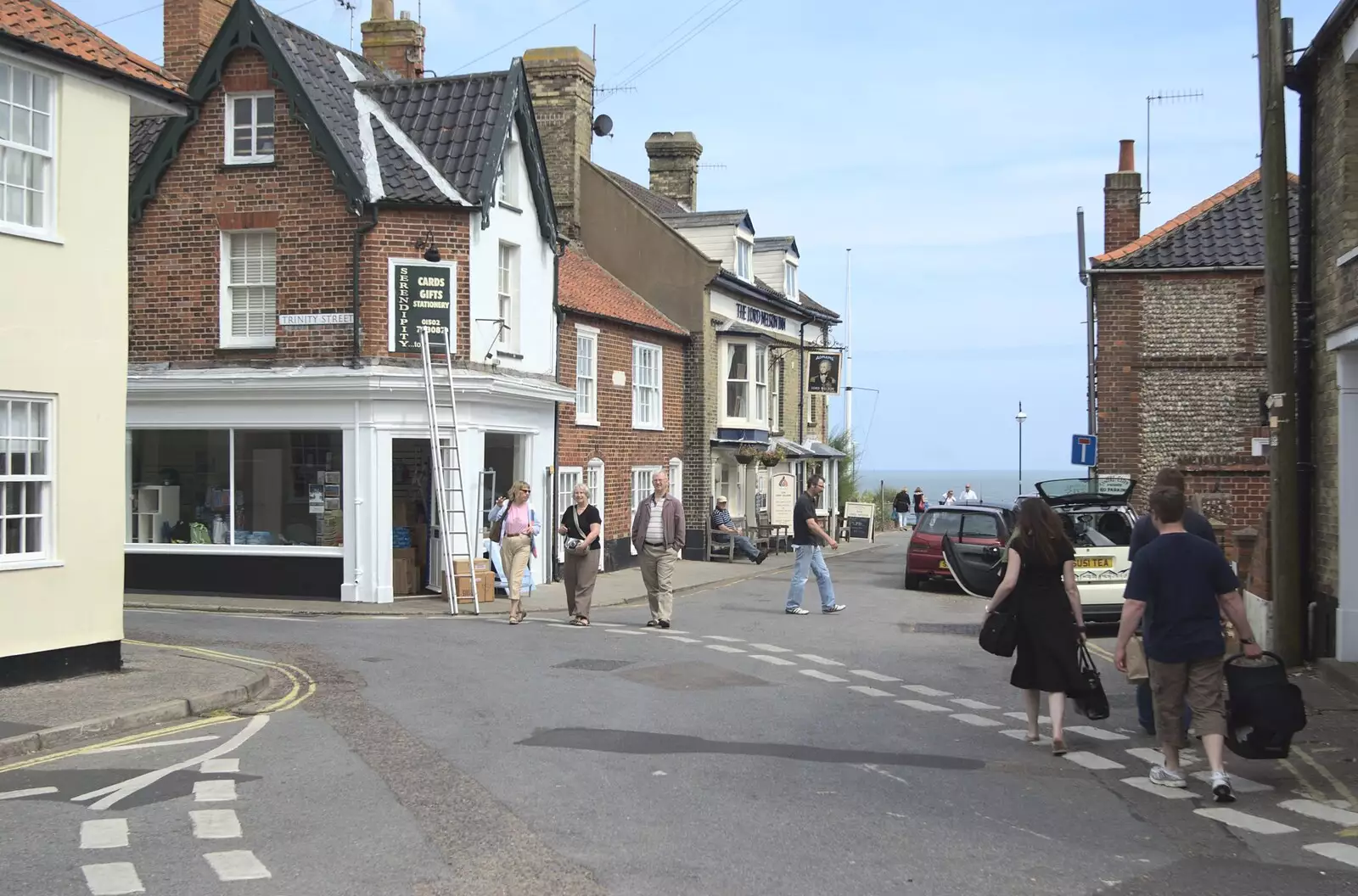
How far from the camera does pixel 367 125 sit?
22375 millimetres

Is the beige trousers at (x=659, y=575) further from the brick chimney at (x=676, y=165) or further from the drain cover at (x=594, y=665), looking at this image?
the brick chimney at (x=676, y=165)

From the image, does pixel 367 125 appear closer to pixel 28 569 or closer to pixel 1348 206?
pixel 28 569

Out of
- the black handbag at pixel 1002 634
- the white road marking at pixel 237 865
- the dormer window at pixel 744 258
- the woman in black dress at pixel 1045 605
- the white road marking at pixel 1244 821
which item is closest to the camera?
the white road marking at pixel 237 865

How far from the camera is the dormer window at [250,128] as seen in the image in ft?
71.2

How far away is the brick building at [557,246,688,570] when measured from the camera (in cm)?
2670

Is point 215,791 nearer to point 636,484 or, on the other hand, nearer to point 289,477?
point 289,477

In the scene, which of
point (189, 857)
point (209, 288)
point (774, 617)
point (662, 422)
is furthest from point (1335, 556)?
point (662, 422)

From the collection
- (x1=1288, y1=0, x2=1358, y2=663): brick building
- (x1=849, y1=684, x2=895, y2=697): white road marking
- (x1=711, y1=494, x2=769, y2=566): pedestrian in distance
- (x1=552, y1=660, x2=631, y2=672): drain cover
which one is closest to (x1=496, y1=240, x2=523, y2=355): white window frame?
(x1=552, y1=660, x2=631, y2=672): drain cover

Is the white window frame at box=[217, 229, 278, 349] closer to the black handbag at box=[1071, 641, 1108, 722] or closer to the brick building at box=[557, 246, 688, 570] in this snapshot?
the brick building at box=[557, 246, 688, 570]

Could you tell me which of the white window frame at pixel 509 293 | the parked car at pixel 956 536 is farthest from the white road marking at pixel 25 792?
the parked car at pixel 956 536

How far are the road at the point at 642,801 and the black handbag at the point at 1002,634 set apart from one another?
73 cm

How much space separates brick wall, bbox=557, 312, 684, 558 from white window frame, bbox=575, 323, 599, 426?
0.39 ft

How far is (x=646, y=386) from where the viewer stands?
30922mm

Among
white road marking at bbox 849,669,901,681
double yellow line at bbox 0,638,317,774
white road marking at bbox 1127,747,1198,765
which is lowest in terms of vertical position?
white road marking at bbox 849,669,901,681
